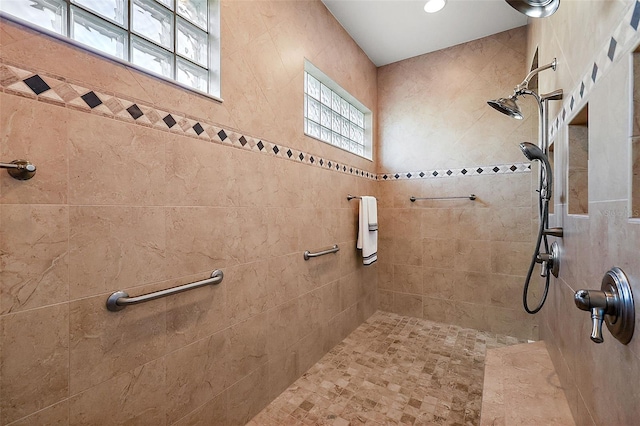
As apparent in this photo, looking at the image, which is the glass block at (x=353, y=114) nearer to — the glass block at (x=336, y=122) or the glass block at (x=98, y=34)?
the glass block at (x=336, y=122)

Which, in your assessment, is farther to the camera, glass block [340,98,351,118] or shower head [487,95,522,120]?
glass block [340,98,351,118]

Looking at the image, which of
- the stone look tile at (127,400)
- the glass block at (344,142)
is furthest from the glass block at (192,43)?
the glass block at (344,142)

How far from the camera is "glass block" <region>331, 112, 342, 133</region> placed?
248cm

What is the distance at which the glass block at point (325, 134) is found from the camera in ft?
7.60

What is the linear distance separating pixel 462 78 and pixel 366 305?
2.45m

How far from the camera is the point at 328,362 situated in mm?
2086

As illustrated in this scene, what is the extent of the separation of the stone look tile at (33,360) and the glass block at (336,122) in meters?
2.16

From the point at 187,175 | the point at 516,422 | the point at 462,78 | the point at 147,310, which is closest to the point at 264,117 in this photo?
the point at 187,175

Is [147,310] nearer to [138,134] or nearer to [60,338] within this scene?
[60,338]

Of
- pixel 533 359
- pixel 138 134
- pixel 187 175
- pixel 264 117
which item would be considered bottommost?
pixel 533 359

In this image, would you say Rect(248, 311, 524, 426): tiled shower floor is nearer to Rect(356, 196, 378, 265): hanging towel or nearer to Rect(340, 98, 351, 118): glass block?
Rect(356, 196, 378, 265): hanging towel

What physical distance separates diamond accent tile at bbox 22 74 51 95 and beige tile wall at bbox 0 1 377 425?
0.03m

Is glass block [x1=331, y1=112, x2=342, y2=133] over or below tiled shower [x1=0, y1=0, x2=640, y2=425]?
over

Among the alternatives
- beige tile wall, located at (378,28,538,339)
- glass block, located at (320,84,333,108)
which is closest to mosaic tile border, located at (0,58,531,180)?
glass block, located at (320,84,333,108)
